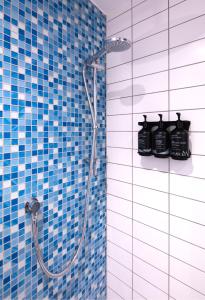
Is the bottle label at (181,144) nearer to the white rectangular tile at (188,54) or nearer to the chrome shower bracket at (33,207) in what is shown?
the white rectangular tile at (188,54)

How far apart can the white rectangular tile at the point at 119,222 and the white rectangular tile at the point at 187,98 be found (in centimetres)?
78

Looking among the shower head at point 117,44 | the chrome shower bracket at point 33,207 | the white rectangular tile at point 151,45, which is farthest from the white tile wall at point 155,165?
the chrome shower bracket at point 33,207

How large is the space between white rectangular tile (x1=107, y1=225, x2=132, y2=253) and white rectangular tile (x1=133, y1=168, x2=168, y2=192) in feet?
1.29

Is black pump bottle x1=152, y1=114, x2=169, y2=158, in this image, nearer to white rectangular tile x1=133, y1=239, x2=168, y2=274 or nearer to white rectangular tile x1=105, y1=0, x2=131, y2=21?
white rectangular tile x1=133, y1=239, x2=168, y2=274

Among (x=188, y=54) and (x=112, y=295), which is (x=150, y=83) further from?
(x=112, y=295)

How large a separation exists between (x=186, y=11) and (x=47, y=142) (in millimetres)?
963

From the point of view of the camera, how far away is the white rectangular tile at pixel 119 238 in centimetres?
124

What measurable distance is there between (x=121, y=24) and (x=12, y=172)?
1139 millimetres

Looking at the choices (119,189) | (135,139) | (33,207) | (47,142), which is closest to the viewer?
(33,207)

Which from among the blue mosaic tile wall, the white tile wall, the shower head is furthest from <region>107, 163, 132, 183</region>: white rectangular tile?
the shower head

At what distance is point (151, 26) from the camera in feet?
3.51

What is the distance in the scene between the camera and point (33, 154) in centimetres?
90

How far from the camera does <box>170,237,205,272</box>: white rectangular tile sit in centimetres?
93

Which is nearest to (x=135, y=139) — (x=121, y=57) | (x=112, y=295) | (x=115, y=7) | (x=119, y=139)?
(x=119, y=139)
